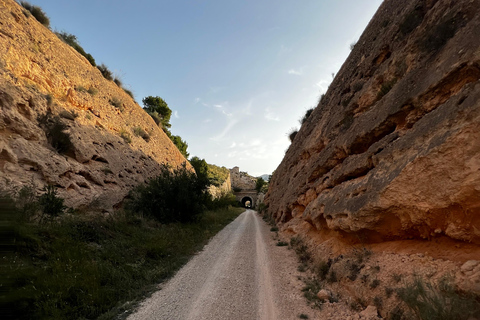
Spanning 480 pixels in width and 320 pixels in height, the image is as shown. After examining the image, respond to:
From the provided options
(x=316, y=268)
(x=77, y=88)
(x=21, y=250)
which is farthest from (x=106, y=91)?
(x=316, y=268)

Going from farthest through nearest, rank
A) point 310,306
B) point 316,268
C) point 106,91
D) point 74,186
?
point 106,91 < point 74,186 < point 316,268 < point 310,306

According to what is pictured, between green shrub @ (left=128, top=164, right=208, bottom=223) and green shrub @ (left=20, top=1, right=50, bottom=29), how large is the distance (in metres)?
13.0

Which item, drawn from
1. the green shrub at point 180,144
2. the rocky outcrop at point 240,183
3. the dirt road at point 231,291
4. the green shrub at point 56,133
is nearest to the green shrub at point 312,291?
the dirt road at point 231,291

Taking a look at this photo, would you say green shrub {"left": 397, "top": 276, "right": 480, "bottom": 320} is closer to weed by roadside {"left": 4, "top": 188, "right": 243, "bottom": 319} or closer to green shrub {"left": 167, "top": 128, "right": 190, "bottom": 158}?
weed by roadside {"left": 4, "top": 188, "right": 243, "bottom": 319}

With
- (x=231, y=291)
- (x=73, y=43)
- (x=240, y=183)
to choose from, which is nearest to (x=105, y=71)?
(x=73, y=43)

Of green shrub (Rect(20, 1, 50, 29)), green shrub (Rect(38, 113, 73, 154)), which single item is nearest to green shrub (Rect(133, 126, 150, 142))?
green shrub (Rect(38, 113, 73, 154))

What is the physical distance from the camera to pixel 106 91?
16594mm

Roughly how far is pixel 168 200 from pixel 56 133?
260 inches

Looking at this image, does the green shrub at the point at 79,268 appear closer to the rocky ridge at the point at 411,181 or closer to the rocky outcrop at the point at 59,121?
the rocky outcrop at the point at 59,121

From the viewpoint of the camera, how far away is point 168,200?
13.0 metres

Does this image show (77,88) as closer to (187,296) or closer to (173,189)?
Result: (173,189)

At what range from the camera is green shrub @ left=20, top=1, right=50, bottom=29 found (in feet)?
42.0

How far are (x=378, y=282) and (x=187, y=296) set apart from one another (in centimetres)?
433

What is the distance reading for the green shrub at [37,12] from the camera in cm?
1282
